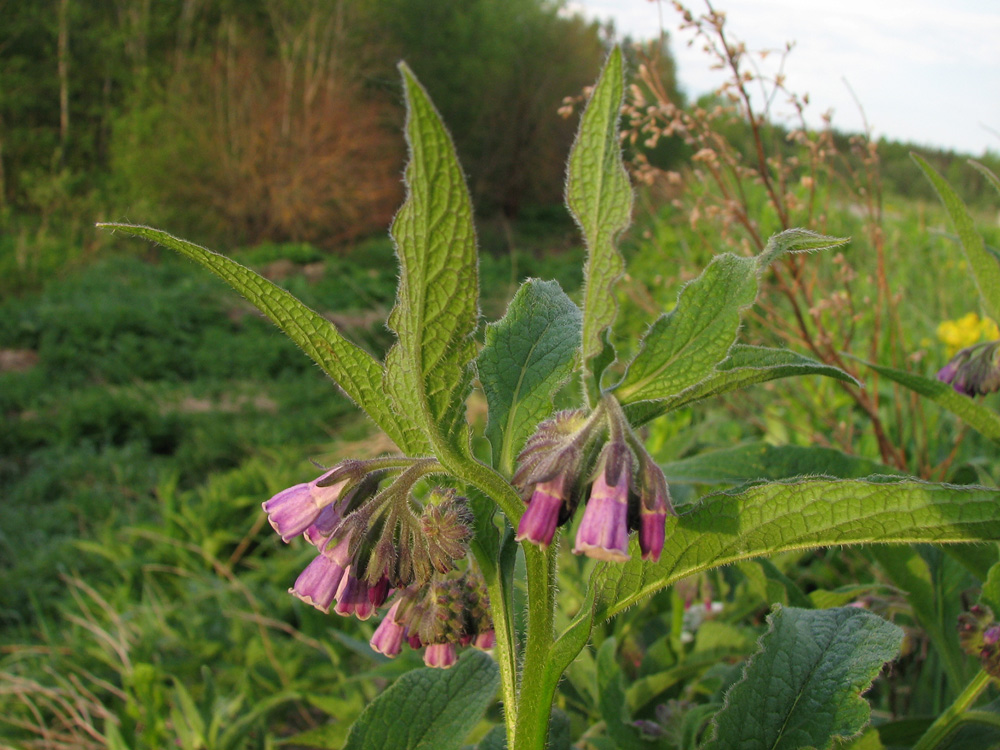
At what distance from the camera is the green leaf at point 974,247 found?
1.14m

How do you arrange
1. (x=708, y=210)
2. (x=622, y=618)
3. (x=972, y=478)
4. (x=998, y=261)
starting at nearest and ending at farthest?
(x=998, y=261), (x=972, y=478), (x=622, y=618), (x=708, y=210)

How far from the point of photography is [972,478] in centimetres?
160

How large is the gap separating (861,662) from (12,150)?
18.5 metres

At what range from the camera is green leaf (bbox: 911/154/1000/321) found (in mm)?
1139

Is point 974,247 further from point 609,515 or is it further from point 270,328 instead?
point 270,328

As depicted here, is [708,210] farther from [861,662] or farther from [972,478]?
[861,662]

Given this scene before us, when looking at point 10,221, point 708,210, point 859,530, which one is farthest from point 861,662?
point 10,221

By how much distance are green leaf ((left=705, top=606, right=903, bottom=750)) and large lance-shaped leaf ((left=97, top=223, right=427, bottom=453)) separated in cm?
46

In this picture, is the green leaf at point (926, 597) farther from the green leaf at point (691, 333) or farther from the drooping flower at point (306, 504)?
the drooping flower at point (306, 504)

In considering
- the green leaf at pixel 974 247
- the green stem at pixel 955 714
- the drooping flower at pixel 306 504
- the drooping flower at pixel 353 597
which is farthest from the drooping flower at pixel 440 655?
the green leaf at pixel 974 247

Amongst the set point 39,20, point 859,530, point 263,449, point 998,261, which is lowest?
point 263,449

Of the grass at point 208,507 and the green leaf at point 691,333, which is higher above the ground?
the green leaf at point 691,333

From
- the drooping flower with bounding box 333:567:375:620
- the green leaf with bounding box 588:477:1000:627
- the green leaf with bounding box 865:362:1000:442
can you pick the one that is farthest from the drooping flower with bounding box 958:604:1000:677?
the drooping flower with bounding box 333:567:375:620

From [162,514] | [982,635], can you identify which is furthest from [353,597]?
[162,514]
